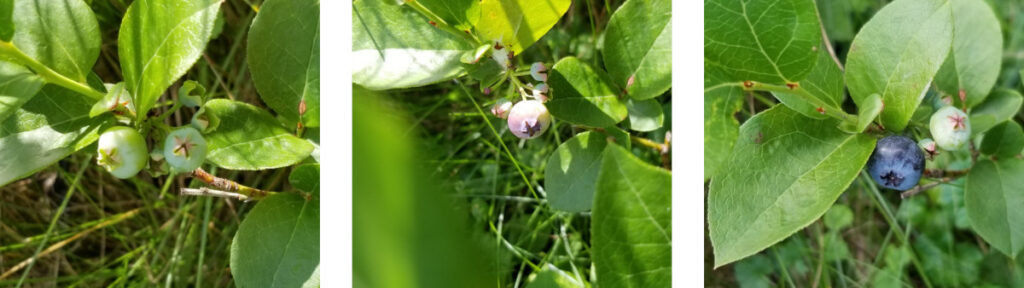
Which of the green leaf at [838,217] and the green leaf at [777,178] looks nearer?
the green leaf at [777,178]

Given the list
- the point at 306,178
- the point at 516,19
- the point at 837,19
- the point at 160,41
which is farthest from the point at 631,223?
the point at 837,19

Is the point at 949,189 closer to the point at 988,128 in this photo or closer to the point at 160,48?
the point at 988,128

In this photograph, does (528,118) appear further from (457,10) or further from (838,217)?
(838,217)

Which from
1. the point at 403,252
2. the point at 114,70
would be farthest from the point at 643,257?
the point at 114,70

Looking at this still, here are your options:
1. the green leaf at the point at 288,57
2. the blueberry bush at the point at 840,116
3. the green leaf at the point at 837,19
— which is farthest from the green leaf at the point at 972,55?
the green leaf at the point at 288,57

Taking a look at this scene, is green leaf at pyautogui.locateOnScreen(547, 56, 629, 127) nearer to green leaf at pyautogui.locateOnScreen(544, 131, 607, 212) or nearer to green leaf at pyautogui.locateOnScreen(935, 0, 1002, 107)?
green leaf at pyautogui.locateOnScreen(544, 131, 607, 212)

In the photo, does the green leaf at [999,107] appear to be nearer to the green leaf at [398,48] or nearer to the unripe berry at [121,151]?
the green leaf at [398,48]

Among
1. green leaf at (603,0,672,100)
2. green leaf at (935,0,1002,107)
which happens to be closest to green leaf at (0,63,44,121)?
green leaf at (603,0,672,100)
